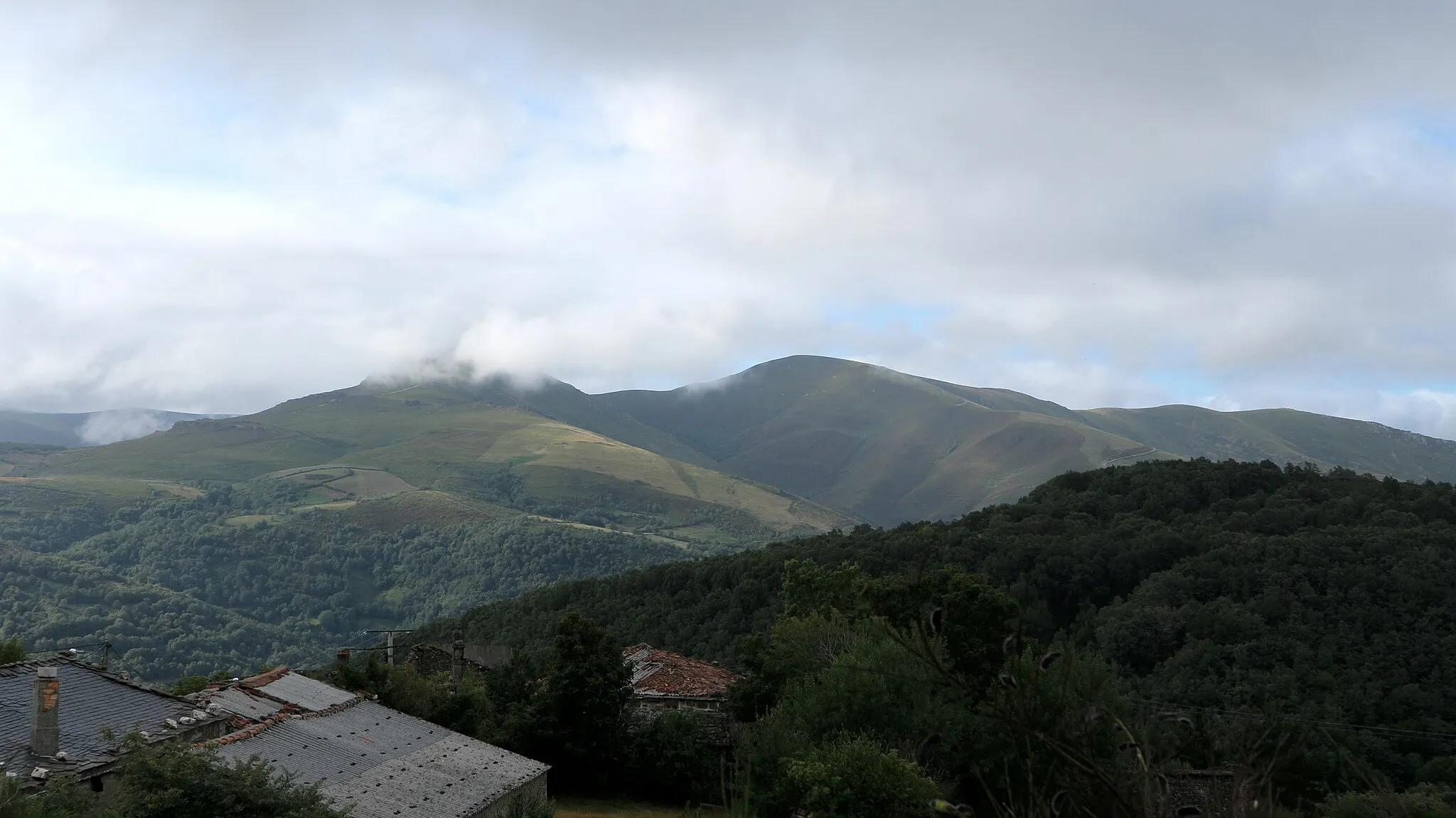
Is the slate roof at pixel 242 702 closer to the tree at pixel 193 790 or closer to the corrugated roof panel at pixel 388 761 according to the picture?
the corrugated roof panel at pixel 388 761

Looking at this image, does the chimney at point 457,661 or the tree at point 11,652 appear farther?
the chimney at point 457,661

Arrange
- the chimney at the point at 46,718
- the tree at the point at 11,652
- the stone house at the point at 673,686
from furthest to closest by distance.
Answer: the stone house at the point at 673,686
the tree at the point at 11,652
the chimney at the point at 46,718

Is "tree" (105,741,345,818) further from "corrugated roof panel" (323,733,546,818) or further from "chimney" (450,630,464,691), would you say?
"chimney" (450,630,464,691)

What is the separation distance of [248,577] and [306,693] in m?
161

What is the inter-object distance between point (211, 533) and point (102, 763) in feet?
627

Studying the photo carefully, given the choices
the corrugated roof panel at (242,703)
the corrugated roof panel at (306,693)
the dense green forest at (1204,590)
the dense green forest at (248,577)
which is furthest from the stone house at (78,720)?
the dense green forest at (248,577)

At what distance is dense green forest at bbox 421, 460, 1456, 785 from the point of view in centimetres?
4266

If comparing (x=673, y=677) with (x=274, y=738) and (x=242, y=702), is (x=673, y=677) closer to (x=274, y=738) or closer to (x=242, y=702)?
(x=242, y=702)

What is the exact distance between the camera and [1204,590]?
5512 cm

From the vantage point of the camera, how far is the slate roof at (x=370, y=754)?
20.5m

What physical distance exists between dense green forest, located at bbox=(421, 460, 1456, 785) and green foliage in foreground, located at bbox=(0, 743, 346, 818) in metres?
21.7

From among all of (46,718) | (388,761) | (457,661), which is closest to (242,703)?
(388,761)

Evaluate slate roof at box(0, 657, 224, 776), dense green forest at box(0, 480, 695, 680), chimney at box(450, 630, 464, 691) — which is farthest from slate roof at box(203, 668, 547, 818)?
dense green forest at box(0, 480, 695, 680)

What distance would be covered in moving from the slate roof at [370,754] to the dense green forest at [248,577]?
88843mm
